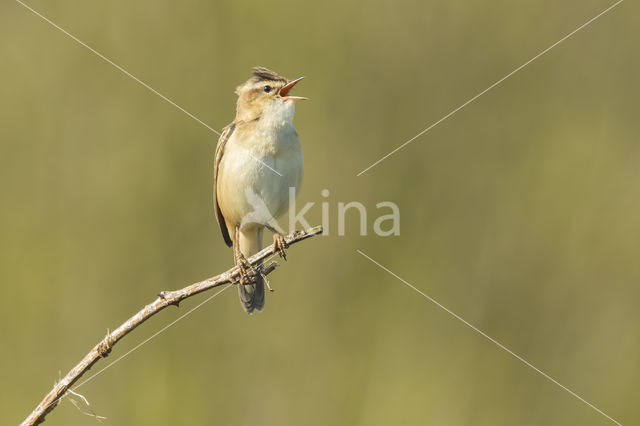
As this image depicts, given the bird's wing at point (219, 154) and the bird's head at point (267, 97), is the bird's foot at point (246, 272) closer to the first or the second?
the bird's wing at point (219, 154)

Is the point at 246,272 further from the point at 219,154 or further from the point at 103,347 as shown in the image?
the point at 103,347

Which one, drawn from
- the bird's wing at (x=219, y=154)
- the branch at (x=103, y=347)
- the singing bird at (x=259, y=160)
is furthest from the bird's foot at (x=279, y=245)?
the branch at (x=103, y=347)

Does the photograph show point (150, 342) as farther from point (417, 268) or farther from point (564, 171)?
point (564, 171)

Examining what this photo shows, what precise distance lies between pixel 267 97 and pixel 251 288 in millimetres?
1567

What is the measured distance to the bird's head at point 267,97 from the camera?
5062 millimetres

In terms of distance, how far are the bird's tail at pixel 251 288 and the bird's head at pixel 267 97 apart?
3.17ft

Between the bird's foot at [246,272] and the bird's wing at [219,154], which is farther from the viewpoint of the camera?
the bird's wing at [219,154]

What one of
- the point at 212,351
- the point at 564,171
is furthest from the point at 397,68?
the point at 212,351

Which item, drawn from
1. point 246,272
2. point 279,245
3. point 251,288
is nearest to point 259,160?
point 279,245

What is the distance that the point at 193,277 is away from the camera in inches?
224

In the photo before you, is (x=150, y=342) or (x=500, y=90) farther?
(x=500, y=90)

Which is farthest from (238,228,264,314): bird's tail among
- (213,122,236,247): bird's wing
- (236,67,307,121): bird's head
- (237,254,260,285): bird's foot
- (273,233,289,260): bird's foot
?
(237,254,260,285): bird's foot

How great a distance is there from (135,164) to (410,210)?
243cm

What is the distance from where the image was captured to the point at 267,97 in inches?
203
